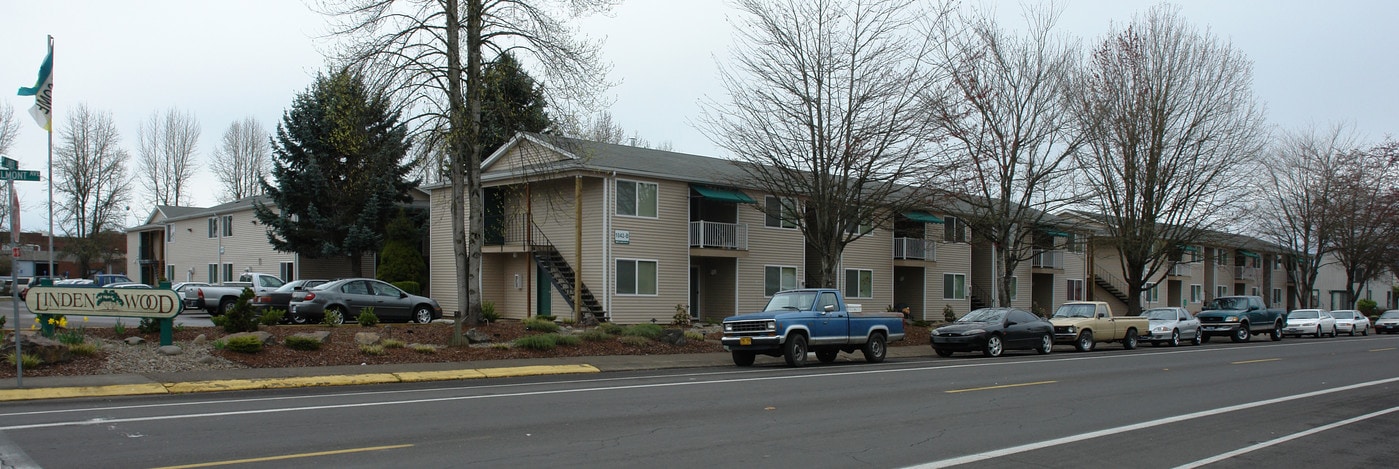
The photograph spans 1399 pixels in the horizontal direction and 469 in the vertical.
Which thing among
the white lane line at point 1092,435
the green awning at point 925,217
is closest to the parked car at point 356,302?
the green awning at point 925,217

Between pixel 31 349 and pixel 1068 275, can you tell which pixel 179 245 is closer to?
pixel 31 349

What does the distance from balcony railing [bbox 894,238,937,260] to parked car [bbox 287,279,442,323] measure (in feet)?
66.4

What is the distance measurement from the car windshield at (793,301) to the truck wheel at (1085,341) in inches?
424

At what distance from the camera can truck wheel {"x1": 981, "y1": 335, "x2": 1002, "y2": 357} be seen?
82.7 ft

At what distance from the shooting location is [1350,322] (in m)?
44.2

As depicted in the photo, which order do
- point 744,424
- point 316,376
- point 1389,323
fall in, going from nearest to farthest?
point 744,424 → point 316,376 → point 1389,323

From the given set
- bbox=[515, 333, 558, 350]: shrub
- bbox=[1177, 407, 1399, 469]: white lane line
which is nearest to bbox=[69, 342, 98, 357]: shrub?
bbox=[515, 333, 558, 350]: shrub

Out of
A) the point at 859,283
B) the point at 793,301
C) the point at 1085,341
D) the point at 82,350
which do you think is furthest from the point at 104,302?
the point at 859,283

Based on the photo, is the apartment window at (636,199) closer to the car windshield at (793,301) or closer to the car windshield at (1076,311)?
the car windshield at (793,301)

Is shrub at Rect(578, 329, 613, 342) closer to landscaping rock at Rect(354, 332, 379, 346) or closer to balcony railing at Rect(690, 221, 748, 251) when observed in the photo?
landscaping rock at Rect(354, 332, 379, 346)

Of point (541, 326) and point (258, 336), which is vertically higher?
point (258, 336)

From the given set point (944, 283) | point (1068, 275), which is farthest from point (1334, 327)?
point (944, 283)

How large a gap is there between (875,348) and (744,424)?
1225cm

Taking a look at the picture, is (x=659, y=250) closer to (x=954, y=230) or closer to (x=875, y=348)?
(x=875, y=348)
